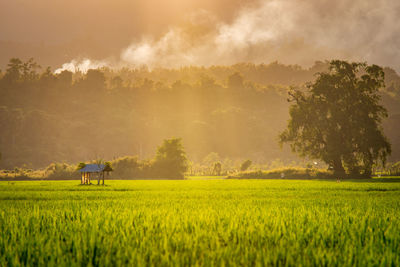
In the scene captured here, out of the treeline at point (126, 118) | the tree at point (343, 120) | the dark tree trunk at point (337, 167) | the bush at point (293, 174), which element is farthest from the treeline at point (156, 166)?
the treeline at point (126, 118)

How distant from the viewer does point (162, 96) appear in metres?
185

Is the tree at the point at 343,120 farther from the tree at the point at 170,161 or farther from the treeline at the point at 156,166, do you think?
the treeline at the point at 156,166

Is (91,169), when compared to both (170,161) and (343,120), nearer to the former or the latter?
(170,161)

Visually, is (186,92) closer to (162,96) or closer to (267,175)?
(162,96)

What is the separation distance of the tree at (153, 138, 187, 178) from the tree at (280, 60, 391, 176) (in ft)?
98.9

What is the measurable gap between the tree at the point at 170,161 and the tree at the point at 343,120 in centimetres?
3015

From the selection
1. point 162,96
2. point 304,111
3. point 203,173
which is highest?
point 162,96

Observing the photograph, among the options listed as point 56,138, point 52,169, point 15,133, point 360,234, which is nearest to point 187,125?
point 56,138

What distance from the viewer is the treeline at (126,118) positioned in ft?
419

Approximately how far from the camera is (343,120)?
47.6m

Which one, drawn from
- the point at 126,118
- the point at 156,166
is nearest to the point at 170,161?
the point at 156,166

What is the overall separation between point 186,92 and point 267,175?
13776 cm

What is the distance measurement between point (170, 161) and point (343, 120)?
4171 centimetres

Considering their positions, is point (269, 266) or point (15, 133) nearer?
point (269, 266)
